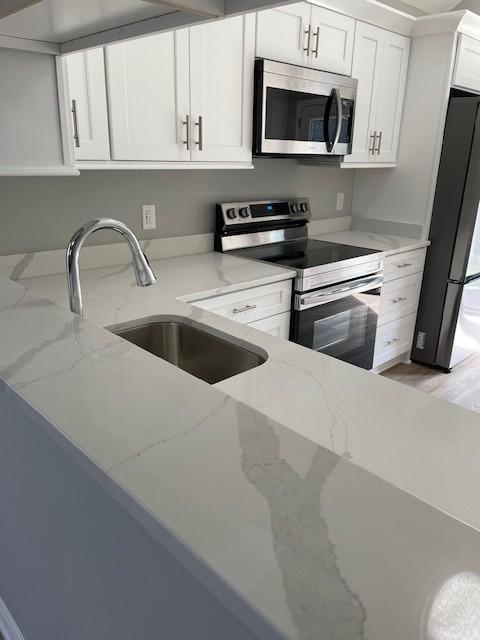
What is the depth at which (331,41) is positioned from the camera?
2678mm

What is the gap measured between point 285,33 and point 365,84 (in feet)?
2.40

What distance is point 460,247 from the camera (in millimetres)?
3277

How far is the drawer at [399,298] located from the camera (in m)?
3.22

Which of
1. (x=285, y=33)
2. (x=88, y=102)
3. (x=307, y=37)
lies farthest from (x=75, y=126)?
(x=307, y=37)

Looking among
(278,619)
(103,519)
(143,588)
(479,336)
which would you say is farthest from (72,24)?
(479,336)

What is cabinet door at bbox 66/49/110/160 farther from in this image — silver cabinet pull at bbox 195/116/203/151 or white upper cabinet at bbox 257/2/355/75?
white upper cabinet at bbox 257/2/355/75

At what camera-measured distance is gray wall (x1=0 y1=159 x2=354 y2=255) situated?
212 cm

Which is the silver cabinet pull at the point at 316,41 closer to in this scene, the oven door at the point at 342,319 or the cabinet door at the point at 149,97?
the cabinet door at the point at 149,97

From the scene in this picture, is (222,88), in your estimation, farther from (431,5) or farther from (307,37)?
(431,5)

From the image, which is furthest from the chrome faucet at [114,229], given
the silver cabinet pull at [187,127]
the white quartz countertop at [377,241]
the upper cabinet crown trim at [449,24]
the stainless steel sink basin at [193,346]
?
the upper cabinet crown trim at [449,24]

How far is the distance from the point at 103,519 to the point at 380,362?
9.35ft

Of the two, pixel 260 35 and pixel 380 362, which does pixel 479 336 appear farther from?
pixel 260 35

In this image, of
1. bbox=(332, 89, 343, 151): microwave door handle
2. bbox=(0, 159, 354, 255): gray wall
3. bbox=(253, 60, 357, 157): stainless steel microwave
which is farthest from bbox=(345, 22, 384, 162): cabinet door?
bbox=(0, 159, 354, 255): gray wall

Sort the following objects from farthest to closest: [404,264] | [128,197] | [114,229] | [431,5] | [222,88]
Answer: [431,5] < [404,264] < [128,197] < [222,88] < [114,229]
